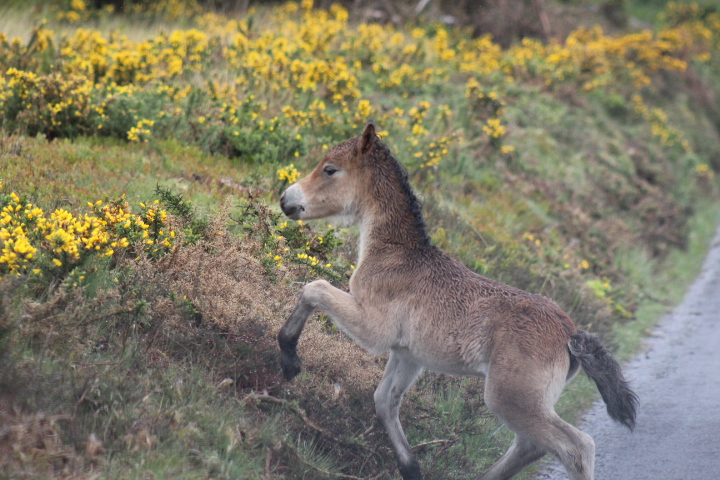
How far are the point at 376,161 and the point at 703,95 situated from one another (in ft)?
78.8

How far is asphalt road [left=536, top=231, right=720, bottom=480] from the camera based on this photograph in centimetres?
588

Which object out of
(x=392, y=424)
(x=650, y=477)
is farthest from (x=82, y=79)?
(x=650, y=477)

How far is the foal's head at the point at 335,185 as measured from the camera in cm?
573

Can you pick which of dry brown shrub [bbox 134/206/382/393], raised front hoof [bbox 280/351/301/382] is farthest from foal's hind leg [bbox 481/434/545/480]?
raised front hoof [bbox 280/351/301/382]

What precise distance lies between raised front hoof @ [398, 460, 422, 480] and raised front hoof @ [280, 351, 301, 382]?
979 millimetres

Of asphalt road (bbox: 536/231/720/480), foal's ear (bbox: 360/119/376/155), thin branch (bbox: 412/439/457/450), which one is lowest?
asphalt road (bbox: 536/231/720/480)

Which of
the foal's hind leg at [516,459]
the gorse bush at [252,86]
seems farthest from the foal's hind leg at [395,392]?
the gorse bush at [252,86]

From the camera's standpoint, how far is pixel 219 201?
7.26m

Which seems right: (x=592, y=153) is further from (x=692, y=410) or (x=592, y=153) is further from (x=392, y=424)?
(x=392, y=424)

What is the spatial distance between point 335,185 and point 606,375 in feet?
7.75

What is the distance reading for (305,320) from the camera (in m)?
5.21

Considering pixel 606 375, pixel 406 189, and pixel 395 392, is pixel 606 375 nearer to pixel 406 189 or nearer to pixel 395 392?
pixel 395 392

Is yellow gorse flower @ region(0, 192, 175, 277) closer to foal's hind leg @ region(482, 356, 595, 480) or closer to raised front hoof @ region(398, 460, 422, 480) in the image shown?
raised front hoof @ region(398, 460, 422, 480)

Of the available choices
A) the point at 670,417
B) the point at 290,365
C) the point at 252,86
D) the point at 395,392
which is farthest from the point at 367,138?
the point at 252,86
